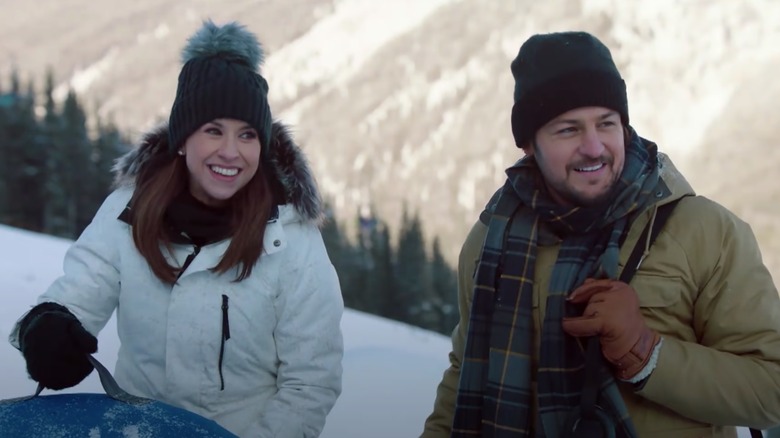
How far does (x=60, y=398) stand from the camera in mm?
1654

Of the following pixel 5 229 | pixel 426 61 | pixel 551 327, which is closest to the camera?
pixel 551 327

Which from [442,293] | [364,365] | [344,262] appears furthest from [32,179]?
[364,365]

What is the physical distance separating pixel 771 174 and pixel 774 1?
35.2 m

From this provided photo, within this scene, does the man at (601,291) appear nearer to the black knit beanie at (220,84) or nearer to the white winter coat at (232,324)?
the white winter coat at (232,324)

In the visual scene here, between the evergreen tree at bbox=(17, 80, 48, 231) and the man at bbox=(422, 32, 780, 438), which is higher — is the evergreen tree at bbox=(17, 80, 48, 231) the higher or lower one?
the higher one

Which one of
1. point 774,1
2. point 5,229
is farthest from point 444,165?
point 5,229

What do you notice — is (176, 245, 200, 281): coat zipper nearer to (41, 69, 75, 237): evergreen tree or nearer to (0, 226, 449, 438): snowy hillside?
(0, 226, 449, 438): snowy hillside

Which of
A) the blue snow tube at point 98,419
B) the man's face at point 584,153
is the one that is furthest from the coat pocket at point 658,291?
the blue snow tube at point 98,419

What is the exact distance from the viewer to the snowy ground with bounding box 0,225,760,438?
3.48 metres

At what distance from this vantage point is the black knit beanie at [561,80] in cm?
171

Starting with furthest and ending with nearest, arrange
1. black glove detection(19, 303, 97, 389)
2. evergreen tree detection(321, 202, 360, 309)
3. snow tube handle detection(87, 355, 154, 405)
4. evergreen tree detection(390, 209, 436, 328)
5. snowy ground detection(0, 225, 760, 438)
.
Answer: evergreen tree detection(390, 209, 436, 328)
evergreen tree detection(321, 202, 360, 309)
snowy ground detection(0, 225, 760, 438)
black glove detection(19, 303, 97, 389)
snow tube handle detection(87, 355, 154, 405)

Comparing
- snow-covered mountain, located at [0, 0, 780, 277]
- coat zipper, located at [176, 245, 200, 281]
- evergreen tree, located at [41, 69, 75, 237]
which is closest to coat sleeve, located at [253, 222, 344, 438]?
coat zipper, located at [176, 245, 200, 281]

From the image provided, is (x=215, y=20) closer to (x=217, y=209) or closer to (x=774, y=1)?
(x=217, y=209)

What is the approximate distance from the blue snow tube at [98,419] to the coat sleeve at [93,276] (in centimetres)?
37
